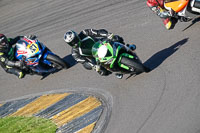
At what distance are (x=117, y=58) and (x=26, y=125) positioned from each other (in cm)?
320

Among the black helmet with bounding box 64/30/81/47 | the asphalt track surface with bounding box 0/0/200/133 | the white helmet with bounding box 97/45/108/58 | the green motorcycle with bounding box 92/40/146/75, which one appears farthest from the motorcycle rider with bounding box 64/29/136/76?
the asphalt track surface with bounding box 0/0/200/133

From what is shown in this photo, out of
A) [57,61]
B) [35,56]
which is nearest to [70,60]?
[57,61]

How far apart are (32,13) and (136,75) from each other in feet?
29.4

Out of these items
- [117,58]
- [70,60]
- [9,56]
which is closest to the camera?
[117,58]

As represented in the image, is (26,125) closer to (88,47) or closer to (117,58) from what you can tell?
(88,47)

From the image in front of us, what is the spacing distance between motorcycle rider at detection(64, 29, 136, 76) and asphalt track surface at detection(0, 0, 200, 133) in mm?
627

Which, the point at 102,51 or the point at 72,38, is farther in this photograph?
the point at 72,38

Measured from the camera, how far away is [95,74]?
10414mm

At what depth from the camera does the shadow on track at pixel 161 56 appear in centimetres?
920

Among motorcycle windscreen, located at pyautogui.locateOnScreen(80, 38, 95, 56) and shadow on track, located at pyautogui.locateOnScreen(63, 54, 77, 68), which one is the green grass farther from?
shadow on track, located at pyautogui.locateOnScreen(63, 54, 77, 68)

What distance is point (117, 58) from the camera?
877cm

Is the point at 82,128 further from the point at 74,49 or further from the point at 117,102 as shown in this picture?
the point at 74,49

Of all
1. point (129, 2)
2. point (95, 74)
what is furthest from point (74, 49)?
point (129, 2)

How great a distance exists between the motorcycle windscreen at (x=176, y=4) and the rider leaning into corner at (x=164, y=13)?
15cm
